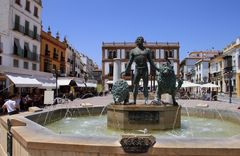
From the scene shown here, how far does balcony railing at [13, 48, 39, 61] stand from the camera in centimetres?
2807

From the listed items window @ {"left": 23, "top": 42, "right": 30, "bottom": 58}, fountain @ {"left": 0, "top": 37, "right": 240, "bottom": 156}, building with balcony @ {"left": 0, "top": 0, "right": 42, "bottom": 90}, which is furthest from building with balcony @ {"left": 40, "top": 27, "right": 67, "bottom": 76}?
fountain @ {"left": 0, "top": 37, "right": 240, "bottom": 156}

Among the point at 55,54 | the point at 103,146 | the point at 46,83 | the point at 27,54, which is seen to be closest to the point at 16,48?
the point at 27,54

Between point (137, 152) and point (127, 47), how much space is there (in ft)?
196

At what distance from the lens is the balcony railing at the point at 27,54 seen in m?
28.1

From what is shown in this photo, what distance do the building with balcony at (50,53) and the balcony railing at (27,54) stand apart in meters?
2.64

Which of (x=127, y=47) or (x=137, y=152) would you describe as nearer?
(x=137, y=152)

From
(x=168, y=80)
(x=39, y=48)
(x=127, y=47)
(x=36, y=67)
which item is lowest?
(x=168, y=80)

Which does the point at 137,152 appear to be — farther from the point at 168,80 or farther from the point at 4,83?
the point at 4,83

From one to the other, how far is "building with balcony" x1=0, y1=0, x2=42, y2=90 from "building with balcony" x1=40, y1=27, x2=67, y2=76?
2043 millimetres

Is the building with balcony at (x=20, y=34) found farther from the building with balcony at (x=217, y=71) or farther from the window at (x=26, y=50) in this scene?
the building with balcony at (x=217, y=71)

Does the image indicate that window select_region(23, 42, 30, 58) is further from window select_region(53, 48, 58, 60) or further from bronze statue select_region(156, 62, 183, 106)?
bronze statue select_region(156, 62, 183, 106)

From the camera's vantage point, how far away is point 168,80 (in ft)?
25.0

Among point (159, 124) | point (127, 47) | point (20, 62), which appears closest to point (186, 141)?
point (159, 124)

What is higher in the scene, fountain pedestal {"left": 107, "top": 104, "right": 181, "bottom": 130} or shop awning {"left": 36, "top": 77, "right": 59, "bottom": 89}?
shop awning {"left": 36, "top": 77, "right": 59, "bottom": 89}
